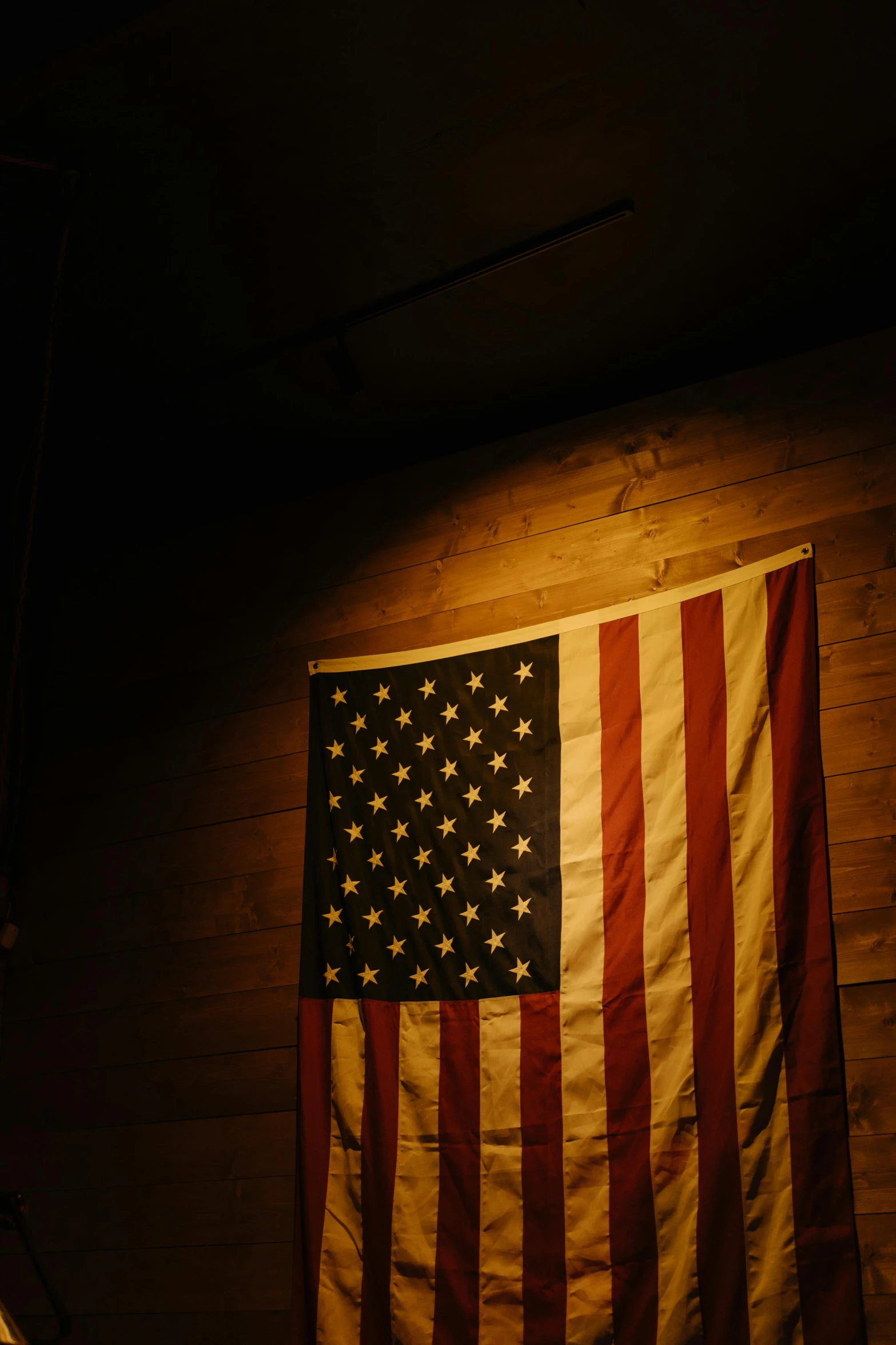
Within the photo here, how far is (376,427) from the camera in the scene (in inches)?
157

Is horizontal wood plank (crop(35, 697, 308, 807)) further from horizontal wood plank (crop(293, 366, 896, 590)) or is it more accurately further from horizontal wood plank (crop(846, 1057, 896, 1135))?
horizontal wood plank (crop(846, 1057, 896, 1135))

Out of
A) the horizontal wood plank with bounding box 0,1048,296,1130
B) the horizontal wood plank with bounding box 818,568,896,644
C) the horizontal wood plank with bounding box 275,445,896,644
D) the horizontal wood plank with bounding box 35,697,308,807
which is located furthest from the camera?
the horizontal wood plank with bounding box 35,697,308,807

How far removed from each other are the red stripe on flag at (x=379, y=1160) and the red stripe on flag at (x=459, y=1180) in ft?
0.45

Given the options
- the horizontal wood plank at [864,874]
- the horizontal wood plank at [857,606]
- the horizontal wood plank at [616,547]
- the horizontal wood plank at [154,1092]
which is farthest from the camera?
the horizontal wood plank at [154,1092]

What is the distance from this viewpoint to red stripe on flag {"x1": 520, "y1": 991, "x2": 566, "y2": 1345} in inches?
108

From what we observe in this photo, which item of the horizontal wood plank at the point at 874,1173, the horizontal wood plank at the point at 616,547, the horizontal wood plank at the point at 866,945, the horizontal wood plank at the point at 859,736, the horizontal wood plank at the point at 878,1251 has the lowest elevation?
the horizontal wood plank at the point at 878,1251

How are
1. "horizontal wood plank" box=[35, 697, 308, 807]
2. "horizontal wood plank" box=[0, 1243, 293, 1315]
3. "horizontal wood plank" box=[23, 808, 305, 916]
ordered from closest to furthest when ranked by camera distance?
1. "horizontal wood plank" box=[0, 1243, 293, 1315]
2. "horizontal wood plank" box=[23, 808, 305, 916]
3. "horizontal wood plank" box=[35, 697, 308, 807]

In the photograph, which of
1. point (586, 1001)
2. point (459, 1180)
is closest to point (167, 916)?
point (459, 1180)

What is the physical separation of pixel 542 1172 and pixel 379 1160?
462mm

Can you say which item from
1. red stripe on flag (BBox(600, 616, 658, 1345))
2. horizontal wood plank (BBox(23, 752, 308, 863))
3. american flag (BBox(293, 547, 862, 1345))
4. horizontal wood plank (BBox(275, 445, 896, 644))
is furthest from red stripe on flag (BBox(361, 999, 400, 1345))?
horizontal wood plank (BBox(275, 445, 896, 644))

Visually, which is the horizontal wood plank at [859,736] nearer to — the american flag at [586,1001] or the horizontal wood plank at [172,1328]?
the american flag at [586,1001]

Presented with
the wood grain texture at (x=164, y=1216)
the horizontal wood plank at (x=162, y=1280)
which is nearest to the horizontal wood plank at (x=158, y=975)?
the wood grain texture at (x=164, y=1216)

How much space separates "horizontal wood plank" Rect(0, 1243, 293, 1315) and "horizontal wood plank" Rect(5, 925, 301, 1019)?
72cm

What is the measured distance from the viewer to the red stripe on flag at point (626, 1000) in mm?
2680
